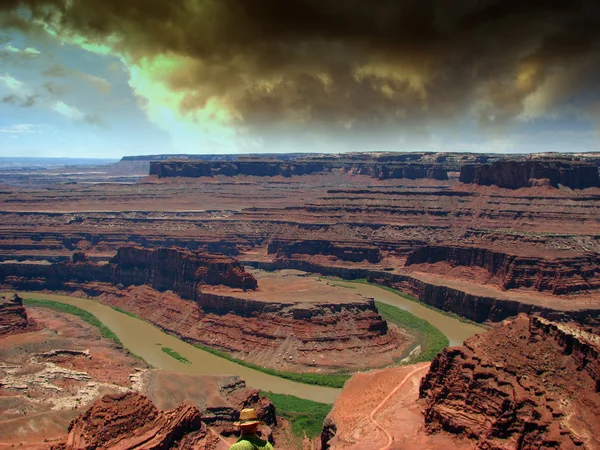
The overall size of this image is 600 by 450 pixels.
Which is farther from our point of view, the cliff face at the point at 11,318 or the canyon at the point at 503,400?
the cliff face at the point at 11,318

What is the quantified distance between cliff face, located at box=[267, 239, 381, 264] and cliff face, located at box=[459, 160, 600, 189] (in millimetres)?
30538

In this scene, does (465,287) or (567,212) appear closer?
(465,287)

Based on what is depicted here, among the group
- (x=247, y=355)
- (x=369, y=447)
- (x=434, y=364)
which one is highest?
(x=434, y=364)

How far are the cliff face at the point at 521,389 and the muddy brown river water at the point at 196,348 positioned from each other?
20683 mm

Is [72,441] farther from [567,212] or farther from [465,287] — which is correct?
[567,212]

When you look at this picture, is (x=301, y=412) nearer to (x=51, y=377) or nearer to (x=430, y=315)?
(x=51, y=377)

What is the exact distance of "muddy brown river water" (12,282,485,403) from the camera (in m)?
54.7

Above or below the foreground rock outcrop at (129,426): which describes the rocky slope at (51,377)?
below

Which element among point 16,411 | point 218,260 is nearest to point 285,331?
point 218,260

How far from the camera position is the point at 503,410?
2791cm

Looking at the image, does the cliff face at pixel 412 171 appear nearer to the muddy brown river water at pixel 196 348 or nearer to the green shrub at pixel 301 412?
the muddy brown river water at pixel 196 348

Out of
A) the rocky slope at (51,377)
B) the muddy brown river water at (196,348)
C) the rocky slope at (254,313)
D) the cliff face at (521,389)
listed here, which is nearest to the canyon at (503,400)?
the cliff face at (521,389)

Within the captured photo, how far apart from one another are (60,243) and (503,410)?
102367mm

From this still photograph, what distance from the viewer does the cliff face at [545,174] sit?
120875mm
